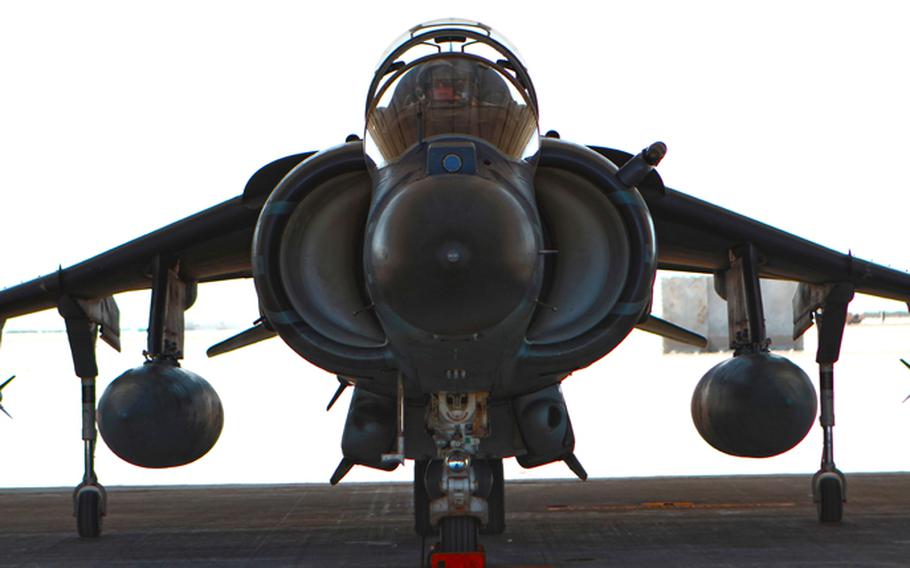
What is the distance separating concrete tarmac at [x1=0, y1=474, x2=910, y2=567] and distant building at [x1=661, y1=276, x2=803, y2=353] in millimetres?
34759

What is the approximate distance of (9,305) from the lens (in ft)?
33.9

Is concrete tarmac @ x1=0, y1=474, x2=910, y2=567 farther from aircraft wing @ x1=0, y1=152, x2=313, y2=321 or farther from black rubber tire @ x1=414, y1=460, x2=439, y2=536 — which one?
aircraft wing @ x1=0, y1=152, x2=313, y2=321

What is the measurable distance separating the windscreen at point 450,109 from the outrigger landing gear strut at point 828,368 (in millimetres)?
4322

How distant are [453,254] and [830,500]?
18.7ft

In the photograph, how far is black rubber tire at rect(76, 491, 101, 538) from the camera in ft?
31.7

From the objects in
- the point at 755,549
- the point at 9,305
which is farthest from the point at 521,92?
the point at 9,305

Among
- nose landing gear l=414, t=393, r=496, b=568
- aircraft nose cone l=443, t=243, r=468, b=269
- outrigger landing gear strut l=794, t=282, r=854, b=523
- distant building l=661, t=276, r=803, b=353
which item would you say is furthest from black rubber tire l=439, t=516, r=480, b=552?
distant building l=661, t=276, r=803, b=353

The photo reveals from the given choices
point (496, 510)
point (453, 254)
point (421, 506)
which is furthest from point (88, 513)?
point (453, 254)

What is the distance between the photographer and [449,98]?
6469mm

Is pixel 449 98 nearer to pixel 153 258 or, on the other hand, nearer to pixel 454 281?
pixel 454 281

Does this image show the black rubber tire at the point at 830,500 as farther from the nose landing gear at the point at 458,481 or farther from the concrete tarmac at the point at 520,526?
the nose landing gear at the point at 458,481

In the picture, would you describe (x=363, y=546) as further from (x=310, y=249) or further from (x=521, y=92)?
(x=521, y=92)

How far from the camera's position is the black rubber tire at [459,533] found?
673cm

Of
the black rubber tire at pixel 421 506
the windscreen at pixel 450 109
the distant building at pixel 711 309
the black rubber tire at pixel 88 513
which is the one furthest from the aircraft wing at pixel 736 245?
the distant building at pixel 711 309
